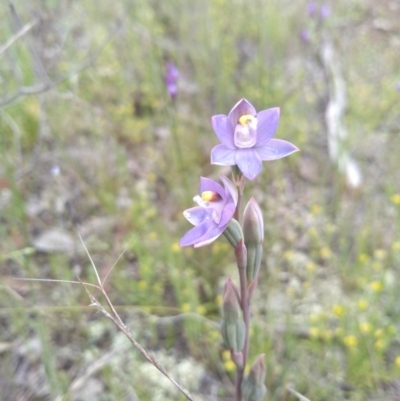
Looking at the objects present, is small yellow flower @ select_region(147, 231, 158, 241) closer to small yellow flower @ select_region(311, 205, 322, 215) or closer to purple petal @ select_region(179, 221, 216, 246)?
small yellow flower @ select_region(311, 205, 322, 215)

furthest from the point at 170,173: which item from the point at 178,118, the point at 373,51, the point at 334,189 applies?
the point at 373,51

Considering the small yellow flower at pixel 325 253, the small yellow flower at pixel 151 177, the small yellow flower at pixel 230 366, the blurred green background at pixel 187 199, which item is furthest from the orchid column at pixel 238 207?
the small yellow flower at pixel 151 177

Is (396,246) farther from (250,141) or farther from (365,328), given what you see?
(250,141)

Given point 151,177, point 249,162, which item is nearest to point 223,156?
point 249,162

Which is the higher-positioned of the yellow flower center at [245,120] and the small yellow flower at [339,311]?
the yellow flower center at [245,120]

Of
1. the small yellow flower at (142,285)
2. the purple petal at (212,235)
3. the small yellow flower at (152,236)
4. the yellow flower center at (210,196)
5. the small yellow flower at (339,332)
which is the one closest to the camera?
the purple petal at (212,235)

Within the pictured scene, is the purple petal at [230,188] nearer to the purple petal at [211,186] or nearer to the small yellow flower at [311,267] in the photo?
the purple petal at [211,186]
